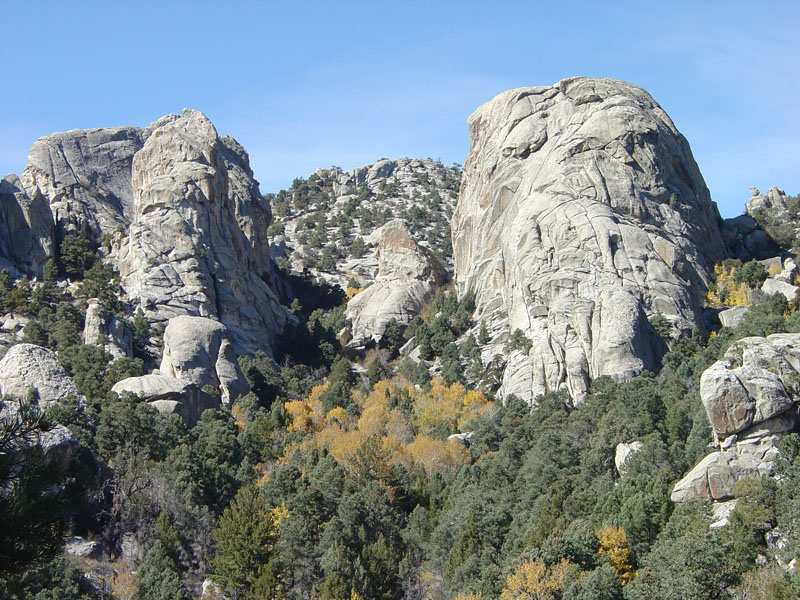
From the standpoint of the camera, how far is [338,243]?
4695 inches

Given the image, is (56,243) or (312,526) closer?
(312,526)

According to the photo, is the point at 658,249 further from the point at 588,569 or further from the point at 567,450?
the point at 588,569

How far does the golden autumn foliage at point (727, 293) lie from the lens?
75.6 metres

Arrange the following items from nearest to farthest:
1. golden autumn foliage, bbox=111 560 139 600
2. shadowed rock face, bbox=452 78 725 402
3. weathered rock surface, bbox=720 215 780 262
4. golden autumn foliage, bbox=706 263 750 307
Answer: golden autumn foliage, bbox=111 560 139 600, shadowed rock face, bbox=452 78 725 402, golden autumn foliage, bbox=706 263 750 307, weathered rock surface, bbox=720 215 780 262

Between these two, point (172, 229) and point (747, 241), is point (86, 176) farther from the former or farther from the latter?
point (747, 241)

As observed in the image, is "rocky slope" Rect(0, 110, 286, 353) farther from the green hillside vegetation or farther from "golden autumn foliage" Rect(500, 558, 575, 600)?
"golden autumn foliage" Rect(500, 558, 575, 600)

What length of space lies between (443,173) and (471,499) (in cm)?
9435

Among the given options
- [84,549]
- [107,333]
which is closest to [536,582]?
[84,549]

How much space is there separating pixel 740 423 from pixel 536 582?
12.8m

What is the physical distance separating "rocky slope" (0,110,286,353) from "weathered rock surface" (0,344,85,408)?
13525 millimetres

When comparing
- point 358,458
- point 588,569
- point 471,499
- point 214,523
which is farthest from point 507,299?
point 588,569

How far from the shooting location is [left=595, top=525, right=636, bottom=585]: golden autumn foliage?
41969 mm

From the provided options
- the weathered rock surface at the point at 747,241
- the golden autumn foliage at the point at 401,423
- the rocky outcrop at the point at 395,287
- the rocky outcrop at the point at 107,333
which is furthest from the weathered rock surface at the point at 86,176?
the weathered rock surface at the point at 747,241

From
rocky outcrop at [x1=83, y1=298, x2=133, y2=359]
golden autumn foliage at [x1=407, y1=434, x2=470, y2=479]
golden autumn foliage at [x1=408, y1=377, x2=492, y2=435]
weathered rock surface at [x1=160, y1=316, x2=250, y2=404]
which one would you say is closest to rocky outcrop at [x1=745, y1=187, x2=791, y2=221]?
golden autumn foliage at [x1=408, y1=377, x2=492, y2=435]
